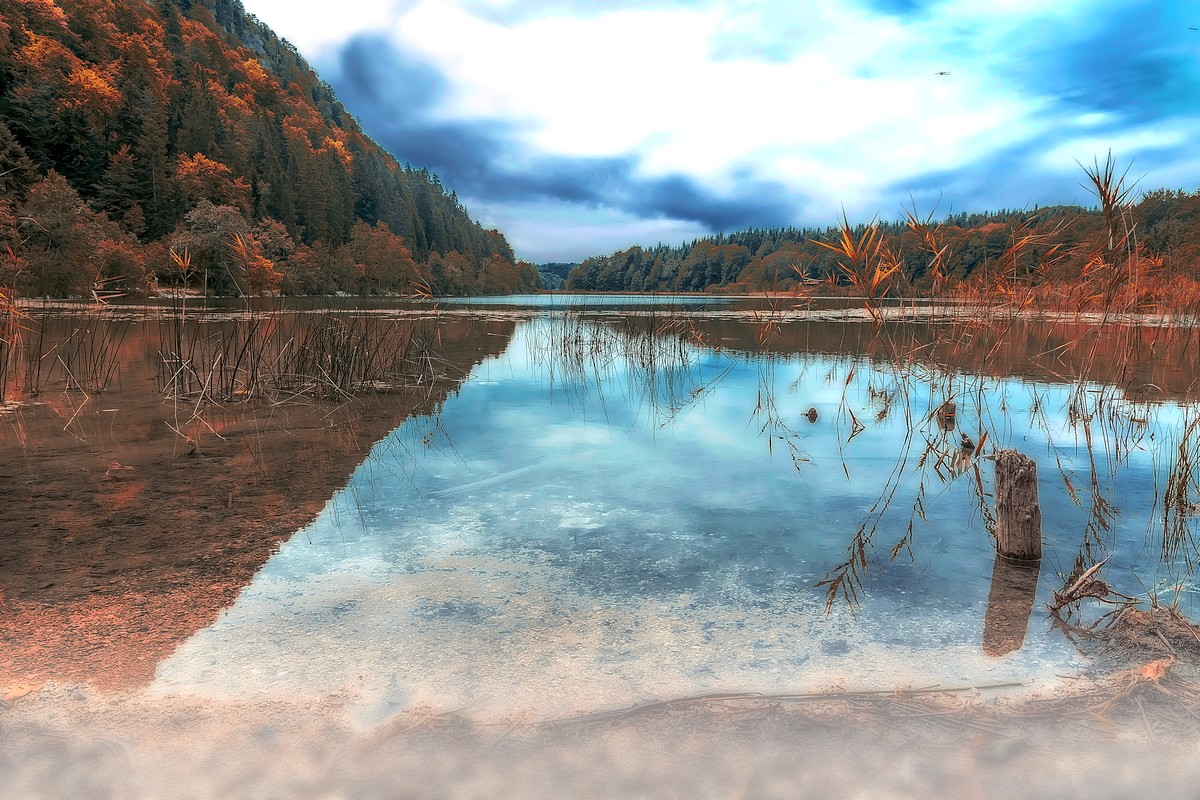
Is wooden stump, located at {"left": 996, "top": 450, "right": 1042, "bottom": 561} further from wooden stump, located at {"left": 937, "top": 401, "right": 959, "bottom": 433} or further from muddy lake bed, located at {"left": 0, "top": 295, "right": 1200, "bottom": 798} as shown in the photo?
wooden stump, located at {"left": 937, "top": 401, "right": 959, "bottom": 433}

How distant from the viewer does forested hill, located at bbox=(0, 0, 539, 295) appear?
30.7 metres

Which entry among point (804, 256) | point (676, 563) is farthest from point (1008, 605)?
point (804, 256)

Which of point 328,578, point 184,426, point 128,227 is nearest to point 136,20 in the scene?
point 128,227

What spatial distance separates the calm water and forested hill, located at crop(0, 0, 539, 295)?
23771 mm

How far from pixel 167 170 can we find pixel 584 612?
57.4 meters

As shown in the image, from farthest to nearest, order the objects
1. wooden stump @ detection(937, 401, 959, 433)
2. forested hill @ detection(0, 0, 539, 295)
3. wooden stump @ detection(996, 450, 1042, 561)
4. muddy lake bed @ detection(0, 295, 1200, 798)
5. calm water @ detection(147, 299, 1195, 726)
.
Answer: forested hill @ detection(0, 0, 539, 295) < wooden stump @ detection(937, 401, 959, 433) < wooden stump @ detection(996, 450, 1042, 561) < calm water @ detection(147, 299, 1195, 726) < muddy lake bed @ detection(0, 295, 1200, 798)

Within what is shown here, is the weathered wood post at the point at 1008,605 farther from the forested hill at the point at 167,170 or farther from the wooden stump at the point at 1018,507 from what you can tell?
the forested hill at the point at 167,170

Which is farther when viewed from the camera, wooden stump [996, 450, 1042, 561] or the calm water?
wooden stump [996, 450, 1042, 561]

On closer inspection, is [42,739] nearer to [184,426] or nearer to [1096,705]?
[1096,705]

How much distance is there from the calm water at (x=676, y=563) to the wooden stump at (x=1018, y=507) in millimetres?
124

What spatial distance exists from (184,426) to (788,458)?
5594mm

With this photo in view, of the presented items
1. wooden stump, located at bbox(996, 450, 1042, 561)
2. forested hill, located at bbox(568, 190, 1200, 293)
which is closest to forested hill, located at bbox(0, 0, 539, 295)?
forested hill, located at bbox(568, 190, 1200, 293)

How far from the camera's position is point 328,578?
3.21m

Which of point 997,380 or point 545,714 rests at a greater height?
point 997,380
